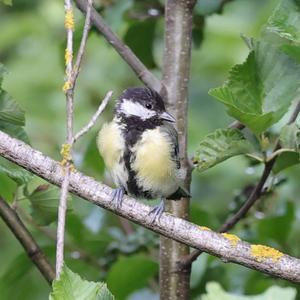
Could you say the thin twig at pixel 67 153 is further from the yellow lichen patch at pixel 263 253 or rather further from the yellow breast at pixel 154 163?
the yellow breast at pixel 154 163

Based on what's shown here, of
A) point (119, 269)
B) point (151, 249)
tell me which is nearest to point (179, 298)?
point (119, 269)

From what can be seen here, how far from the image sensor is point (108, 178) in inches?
146

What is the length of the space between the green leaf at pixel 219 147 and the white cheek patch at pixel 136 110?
2.38ft

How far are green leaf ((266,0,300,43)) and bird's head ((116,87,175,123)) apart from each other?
767mm

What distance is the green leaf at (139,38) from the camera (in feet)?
11.2

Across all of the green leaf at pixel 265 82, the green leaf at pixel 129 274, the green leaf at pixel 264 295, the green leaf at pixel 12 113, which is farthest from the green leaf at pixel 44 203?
the green leaf at pixel 264 295

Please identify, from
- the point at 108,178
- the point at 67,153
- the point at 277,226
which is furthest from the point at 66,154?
the point at 108,178

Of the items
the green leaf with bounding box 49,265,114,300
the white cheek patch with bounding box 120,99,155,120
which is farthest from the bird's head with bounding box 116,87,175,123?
the green leaf with bounding box 49,265,114,300

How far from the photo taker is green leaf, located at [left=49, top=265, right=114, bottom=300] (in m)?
1.86

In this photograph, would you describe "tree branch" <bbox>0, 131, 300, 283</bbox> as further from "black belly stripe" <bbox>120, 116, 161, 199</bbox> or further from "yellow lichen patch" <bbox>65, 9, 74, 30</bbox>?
"black belly stripe" <bbox>120, 116, 161, 199</bbox>

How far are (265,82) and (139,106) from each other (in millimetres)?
844

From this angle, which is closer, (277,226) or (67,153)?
(67,153)

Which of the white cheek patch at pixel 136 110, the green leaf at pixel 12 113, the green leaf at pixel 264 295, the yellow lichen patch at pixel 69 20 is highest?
the yellow lichen patch at pixel 69 20

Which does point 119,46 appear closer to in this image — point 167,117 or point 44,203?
point 167,117
